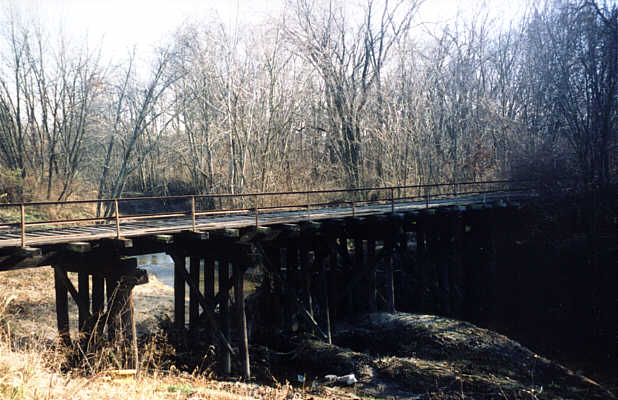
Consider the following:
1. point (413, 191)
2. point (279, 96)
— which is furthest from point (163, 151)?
point (413, 191)

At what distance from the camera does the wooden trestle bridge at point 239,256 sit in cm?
783

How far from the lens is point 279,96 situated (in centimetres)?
2350

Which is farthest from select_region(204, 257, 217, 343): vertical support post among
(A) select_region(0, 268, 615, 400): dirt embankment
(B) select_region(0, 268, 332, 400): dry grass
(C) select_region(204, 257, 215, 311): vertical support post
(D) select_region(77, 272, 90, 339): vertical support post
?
(D) select_region(77, 272, 90, 339): vertical support post

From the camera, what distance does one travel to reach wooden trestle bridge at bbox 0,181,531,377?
7834 mm

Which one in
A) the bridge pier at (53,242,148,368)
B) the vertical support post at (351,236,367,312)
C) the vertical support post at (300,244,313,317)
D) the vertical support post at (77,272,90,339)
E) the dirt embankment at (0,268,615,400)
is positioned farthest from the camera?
the vertical support post at (351,236,367,312)

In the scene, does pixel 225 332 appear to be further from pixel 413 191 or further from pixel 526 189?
pixel 413 191

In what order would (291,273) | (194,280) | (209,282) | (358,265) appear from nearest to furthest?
(194,280) < (209,282) < (291,273) < (358,265)

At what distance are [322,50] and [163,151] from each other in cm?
1424

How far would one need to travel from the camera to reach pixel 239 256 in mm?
9602

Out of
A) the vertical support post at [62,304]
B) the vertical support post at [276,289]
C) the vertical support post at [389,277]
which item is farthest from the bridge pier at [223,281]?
the vertical support post at [389,277]

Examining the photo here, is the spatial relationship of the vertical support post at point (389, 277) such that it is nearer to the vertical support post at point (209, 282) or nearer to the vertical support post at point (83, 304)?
the vertical support post at point (209, 282)

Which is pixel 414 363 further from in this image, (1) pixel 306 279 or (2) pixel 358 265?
(2) pixel 358 265

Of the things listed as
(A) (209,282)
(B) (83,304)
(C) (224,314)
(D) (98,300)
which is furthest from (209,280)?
(B) (83,304)

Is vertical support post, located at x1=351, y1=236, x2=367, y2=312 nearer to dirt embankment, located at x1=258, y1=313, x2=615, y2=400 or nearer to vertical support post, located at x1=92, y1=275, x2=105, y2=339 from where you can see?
dirt embankment, located at x1=258, y1=313, x2=615, y2=400
